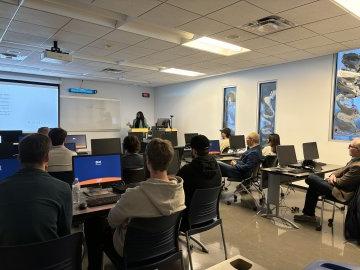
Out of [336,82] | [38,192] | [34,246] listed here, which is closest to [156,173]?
[38,192]

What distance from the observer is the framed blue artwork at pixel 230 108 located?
800cm

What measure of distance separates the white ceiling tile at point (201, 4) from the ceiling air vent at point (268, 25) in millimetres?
778

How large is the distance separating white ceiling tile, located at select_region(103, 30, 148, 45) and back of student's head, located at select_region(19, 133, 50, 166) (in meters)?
3.19

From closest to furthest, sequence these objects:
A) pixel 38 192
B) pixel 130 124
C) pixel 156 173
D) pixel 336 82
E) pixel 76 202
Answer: pixel 38 192
pixel 156 173
pixel 76 202
pixel 336 82
pixel 130 124

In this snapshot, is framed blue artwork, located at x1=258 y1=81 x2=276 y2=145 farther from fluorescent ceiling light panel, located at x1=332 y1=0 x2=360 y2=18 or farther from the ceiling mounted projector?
the ceiling mounted projector

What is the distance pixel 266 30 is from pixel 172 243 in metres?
3.48

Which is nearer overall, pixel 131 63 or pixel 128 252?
pixel 128 252

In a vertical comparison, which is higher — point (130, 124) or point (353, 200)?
point (130, 124)

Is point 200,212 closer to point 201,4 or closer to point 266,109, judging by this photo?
point 201,4

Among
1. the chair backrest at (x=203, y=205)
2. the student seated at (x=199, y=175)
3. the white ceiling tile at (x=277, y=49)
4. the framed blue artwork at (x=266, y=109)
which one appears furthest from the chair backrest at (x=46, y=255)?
the framed blue artwork at (x=266, y=109)

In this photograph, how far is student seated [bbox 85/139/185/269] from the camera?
1.81 meters

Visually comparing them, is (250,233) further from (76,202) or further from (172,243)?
(76,202)

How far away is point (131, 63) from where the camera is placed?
22.2ft

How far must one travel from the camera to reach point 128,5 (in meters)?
3.38
